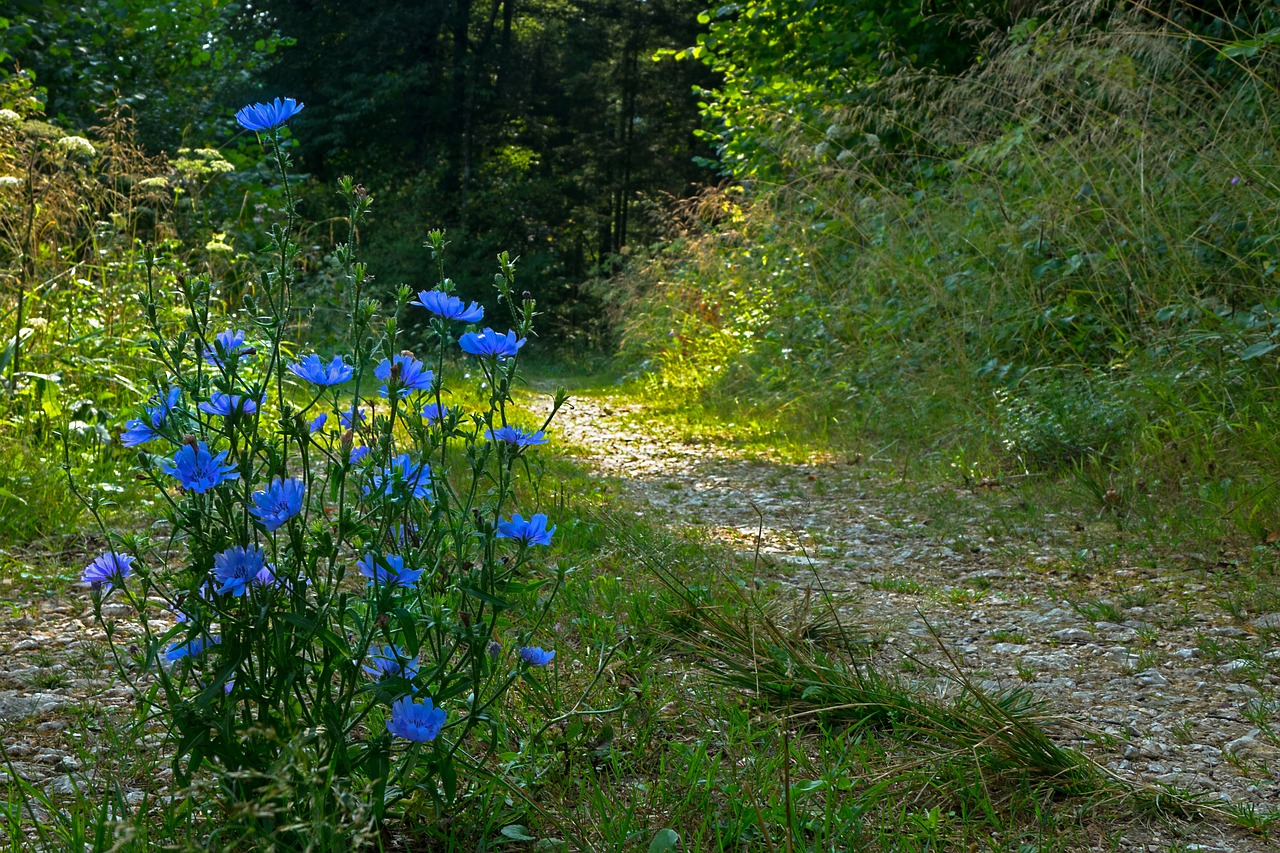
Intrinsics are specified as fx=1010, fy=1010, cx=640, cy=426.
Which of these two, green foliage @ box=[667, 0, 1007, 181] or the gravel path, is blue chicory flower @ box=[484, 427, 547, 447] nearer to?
the gravel path

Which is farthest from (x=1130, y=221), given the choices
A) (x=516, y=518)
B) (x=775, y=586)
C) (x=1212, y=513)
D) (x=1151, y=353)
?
(x=516, y=518)

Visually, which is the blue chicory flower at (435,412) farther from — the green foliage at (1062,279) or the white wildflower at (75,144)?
the white wildflower at (75,144)

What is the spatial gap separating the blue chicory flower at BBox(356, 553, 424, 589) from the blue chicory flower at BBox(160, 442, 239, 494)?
0.24 meters

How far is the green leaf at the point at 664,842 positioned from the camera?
1546 mm

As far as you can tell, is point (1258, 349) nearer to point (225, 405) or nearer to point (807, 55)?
point (225, 405)

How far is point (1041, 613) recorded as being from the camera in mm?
3098

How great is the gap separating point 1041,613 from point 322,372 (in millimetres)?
2431

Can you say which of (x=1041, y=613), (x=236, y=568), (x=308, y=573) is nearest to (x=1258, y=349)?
(x=1041, y=613)

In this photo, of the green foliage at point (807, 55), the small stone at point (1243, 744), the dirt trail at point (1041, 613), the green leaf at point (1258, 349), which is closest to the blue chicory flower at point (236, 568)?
the dirt trail at point (1041, 613)

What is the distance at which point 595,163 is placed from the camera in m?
28.3

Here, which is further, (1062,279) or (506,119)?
(506,119)

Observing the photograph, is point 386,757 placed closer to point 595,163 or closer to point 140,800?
point 140,800

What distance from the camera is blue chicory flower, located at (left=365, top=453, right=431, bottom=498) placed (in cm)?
148

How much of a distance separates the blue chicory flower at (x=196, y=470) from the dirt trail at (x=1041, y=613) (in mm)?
1508
